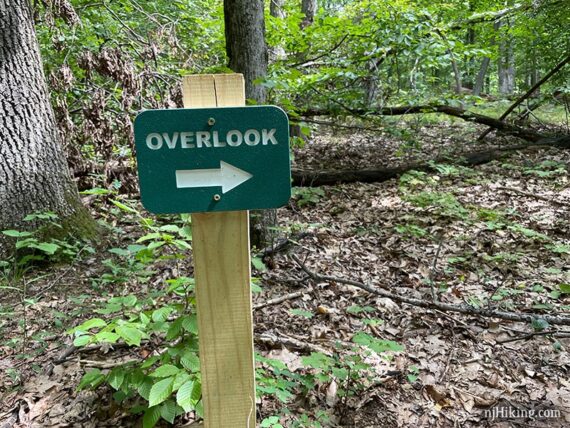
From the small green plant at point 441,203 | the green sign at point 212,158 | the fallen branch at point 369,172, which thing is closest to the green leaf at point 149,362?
the green sign at point 212,158

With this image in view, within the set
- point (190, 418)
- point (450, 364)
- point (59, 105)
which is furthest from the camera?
point (59, 105)

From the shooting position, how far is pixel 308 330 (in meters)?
2.92

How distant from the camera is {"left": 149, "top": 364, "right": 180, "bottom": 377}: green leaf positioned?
1684 millimetres

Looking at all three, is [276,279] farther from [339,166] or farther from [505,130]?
[505,130]

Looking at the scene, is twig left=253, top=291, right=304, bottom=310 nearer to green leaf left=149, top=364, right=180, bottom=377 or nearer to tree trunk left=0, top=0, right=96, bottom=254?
green leaf left=149, top=364, right=180, bottom=377

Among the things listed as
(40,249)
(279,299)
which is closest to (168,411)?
(279,299)

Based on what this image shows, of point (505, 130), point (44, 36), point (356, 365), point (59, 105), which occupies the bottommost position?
point (356, 365)

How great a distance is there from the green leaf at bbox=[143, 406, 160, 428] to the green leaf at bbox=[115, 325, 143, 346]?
35cm

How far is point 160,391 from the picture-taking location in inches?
64.5

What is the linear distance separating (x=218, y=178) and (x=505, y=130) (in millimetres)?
8542

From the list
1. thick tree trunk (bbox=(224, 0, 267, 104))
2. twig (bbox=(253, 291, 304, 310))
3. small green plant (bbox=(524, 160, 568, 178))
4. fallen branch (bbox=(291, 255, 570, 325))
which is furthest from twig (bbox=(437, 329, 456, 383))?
small green plant (bbox=(524, 160, 568, 178))

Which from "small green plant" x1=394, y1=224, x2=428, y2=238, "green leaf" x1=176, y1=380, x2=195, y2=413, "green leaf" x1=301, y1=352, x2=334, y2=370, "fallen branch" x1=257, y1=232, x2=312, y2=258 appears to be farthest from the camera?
"small green plant" x1=394, y1=224, x2=428, y2=238

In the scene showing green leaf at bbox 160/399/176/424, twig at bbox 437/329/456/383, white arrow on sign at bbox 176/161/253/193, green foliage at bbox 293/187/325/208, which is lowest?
twig at bbox 437/329/456/383

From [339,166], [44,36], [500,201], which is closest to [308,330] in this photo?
[500,201]
